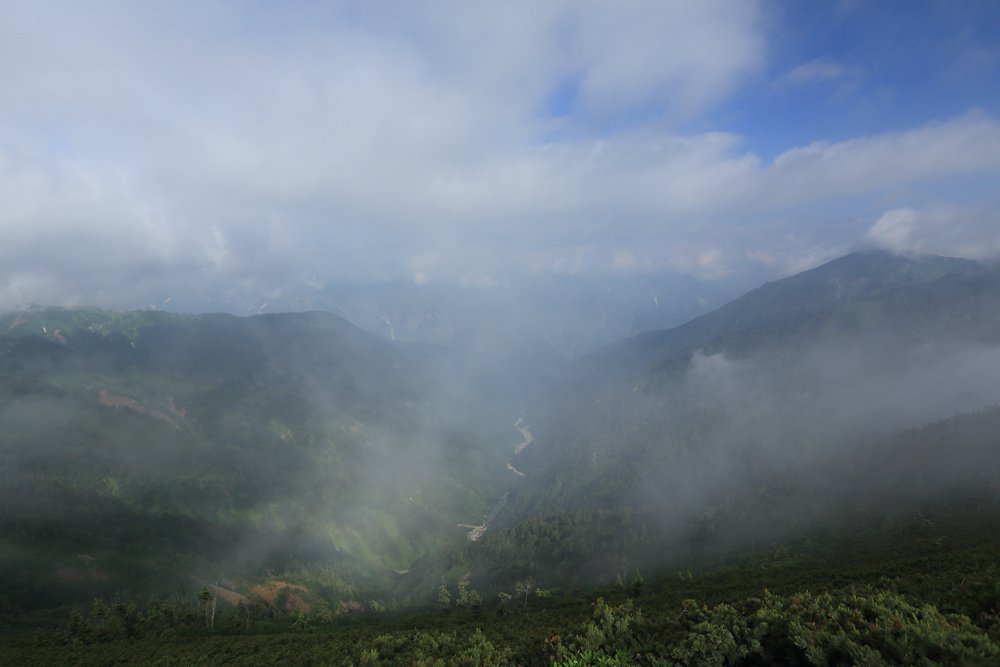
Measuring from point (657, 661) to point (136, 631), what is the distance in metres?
187

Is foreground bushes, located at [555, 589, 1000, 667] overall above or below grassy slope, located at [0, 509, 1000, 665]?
above

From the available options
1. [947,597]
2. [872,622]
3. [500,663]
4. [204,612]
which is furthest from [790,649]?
[204,612]

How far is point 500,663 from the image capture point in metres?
61.5

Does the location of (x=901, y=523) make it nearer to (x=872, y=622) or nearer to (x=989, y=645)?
(x=872, y=622)

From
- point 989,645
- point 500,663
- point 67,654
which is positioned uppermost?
point 989,645

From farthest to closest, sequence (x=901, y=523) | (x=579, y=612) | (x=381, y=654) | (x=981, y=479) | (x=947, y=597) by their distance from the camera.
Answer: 1. (x=981, y=479)
2. (x=901, y=523)
3. (x=579, y=612)
4. (x=381, y=654)
5. (x=947, y=597)

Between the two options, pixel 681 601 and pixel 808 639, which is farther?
pixel 681 601

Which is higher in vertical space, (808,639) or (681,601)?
(808,639)

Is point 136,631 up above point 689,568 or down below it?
above

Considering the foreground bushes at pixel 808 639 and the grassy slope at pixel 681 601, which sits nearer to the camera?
the foreground bushes at pixel 808 639

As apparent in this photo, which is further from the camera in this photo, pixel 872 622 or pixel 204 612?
pixel 204 612

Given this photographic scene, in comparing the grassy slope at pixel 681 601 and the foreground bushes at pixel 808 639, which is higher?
the foreground bushes at pixel 808 639

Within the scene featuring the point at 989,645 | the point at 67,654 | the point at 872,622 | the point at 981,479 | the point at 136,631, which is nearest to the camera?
the point at 989,645

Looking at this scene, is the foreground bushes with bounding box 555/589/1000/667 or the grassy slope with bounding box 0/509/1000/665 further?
the grassy slope with bounding box 0/509/1000/665
